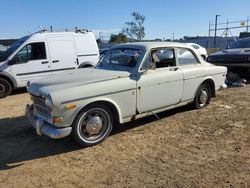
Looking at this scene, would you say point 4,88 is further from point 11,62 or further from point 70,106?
point 70,106

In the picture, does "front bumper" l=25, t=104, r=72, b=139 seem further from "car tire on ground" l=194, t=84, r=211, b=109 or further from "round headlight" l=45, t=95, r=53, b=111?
"car tire on ground" l=194, t=84, r=211, b=109

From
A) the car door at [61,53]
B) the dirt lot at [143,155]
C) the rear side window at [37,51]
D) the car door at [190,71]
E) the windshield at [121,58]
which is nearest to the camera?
the dirt lot at [143,155]

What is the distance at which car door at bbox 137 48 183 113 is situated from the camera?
18.7ft

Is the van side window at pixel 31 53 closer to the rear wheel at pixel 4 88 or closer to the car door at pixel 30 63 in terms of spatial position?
the car door at pixel 30 63

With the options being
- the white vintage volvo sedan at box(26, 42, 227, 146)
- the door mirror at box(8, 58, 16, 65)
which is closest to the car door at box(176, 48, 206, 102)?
the white vintage volvo sedan at box(26, 42, 227, 146)

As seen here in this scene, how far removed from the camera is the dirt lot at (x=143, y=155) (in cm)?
402

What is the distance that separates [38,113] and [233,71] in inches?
341

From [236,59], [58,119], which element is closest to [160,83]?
[58,119]

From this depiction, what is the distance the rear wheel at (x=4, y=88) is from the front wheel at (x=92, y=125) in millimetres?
5791

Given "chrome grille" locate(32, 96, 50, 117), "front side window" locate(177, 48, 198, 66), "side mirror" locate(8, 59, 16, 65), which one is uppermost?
"front side window" locate(177, 48, 198, 66)

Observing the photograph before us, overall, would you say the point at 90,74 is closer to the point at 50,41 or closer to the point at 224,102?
the point at 224,102

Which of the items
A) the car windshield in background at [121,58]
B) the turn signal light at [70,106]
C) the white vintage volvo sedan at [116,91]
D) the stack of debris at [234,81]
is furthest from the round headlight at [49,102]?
Result: the stack of debris at [234,81]

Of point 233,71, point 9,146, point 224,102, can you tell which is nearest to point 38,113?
point 9,146

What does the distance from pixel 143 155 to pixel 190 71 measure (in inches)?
105
